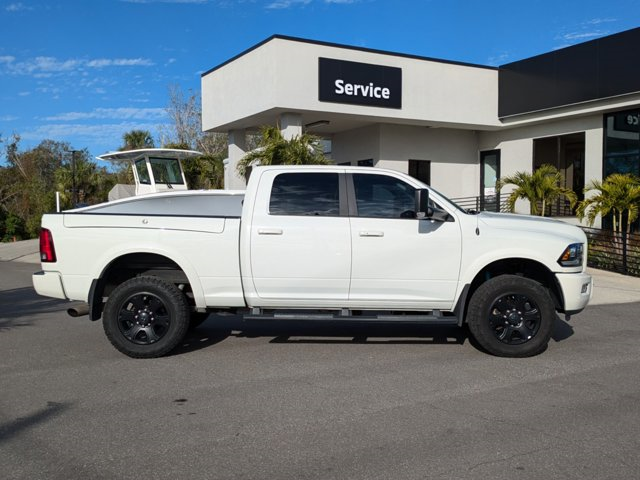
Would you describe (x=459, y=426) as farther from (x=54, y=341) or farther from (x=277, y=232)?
(x=54, y=341)

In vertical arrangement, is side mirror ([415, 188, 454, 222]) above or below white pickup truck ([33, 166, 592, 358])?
above

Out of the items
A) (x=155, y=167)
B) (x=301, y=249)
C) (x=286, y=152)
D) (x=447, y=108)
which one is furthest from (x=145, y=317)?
(x=447, y=108)

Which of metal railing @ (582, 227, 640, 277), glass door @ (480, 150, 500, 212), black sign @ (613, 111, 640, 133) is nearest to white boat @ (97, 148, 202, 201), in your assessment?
glass door @ (480, 150, 500, 212)

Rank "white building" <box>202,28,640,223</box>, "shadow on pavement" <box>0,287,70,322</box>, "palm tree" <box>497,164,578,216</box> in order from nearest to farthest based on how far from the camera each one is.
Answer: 1. "shadow on pavement" <box>0,287,70,322</box>
2. "white building" <box>202,28,640,223</box>
3. "palm tree" <box>497,164,578,216</box>

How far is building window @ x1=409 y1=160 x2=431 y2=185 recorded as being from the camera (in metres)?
22.0

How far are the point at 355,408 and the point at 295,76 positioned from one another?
13.8 metres

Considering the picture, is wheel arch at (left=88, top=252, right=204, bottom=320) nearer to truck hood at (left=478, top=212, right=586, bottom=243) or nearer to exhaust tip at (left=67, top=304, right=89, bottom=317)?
exhaust tip at (left=67, top=304, right=89, bottom=317)

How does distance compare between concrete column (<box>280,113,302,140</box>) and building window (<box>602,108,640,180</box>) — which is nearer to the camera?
building window (<box>602,108,640,180</box>)

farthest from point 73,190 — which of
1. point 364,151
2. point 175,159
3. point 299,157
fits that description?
point 299,157

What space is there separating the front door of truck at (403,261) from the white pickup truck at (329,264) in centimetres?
1

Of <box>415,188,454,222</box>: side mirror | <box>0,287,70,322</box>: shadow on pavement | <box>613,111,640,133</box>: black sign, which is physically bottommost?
<box>0,287,70,322</box>: shadow on pavement

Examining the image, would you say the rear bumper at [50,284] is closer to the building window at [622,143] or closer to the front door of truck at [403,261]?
the front door of truck at [403,261]

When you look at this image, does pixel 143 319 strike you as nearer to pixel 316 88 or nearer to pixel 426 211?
pixel 426 211

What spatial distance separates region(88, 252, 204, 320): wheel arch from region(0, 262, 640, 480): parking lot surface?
2.13ft
